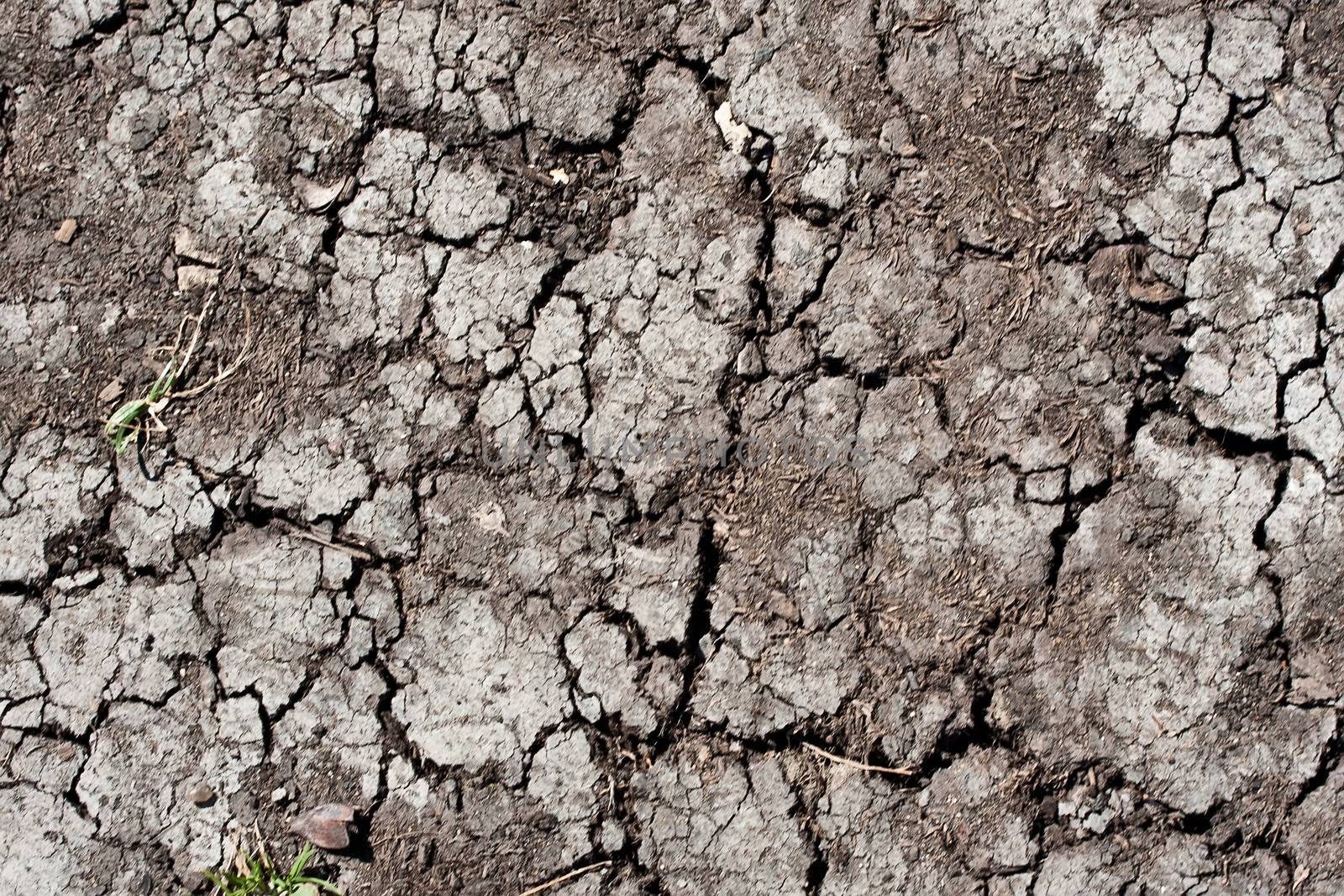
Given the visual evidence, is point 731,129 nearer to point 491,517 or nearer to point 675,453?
point 675,453

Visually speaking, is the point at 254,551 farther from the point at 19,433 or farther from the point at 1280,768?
the point at 1280,768

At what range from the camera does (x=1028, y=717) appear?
2457 millimetres

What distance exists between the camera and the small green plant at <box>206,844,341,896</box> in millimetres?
2428

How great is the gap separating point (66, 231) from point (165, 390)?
1.53 feet

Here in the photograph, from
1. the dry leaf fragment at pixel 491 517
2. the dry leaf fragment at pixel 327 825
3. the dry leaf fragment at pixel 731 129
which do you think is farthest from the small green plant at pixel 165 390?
the dry leaf fragment at pixel 731 129

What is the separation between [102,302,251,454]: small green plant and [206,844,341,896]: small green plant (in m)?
1.00

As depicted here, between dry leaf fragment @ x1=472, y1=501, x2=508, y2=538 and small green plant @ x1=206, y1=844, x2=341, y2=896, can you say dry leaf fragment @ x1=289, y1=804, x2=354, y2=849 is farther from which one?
dry leaf fragment @ x1=472, y1=501, x2=508, y2=538

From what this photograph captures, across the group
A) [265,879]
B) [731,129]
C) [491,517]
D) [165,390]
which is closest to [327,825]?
[265,879]

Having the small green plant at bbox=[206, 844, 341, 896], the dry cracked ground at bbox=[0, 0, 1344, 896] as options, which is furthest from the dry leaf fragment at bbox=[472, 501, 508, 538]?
the small green plant at bbox=[206, 844, 341, 896]

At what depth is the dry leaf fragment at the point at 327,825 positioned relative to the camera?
8.00 ft

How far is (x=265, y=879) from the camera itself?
2.44 metres

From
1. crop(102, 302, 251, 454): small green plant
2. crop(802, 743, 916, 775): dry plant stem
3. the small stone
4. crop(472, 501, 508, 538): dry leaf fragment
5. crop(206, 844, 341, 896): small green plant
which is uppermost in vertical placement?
the small stone

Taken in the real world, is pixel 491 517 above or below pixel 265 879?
above

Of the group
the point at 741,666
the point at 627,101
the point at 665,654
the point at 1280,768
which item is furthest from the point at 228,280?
the point at 1280,768
